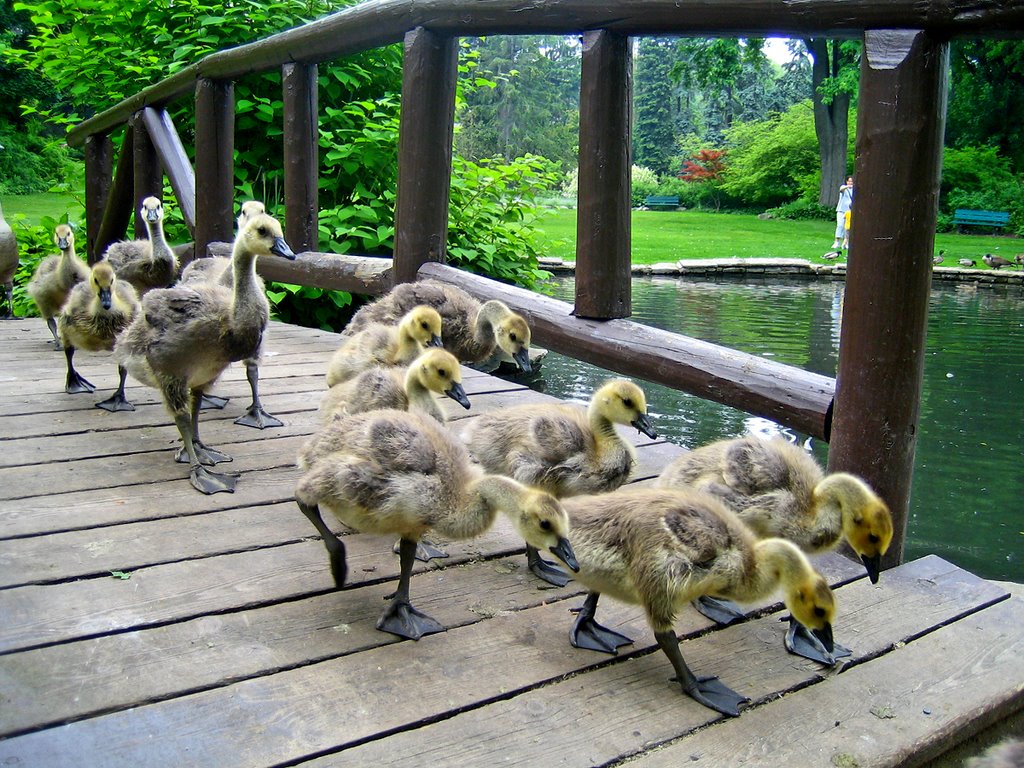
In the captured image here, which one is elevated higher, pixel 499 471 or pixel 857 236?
pixel 857 236

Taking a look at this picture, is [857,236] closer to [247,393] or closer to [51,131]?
[247,393]

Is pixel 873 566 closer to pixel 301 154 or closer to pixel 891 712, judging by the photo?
pixel 891 712

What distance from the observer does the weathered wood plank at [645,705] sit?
2.32m

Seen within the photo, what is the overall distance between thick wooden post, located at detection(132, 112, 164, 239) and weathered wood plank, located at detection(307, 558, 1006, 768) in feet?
27.0

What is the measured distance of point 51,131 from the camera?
131 ft

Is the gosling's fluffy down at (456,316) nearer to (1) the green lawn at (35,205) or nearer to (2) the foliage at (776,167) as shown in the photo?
(1) the green lawn at (35,205)

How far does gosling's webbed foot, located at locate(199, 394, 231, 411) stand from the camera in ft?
17.7

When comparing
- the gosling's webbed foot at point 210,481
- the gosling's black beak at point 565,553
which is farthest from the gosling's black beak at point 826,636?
the gosling's webbed foot at point 210,481

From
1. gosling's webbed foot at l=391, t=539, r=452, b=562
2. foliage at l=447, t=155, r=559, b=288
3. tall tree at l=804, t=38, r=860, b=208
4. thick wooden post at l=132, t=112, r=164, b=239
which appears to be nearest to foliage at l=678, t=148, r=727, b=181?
tall tree at l=804, t=38, r=860, b=208

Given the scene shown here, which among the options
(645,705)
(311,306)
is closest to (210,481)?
(645,705)

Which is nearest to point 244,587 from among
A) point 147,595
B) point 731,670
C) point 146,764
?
point 147,595

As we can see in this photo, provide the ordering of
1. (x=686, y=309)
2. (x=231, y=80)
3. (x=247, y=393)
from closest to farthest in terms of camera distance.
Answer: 1. (x=247, y=393)
2. (x=231, y=80)
3. (x=686, y=309)

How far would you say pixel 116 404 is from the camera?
5246mm

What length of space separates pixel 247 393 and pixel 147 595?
2.86 m
